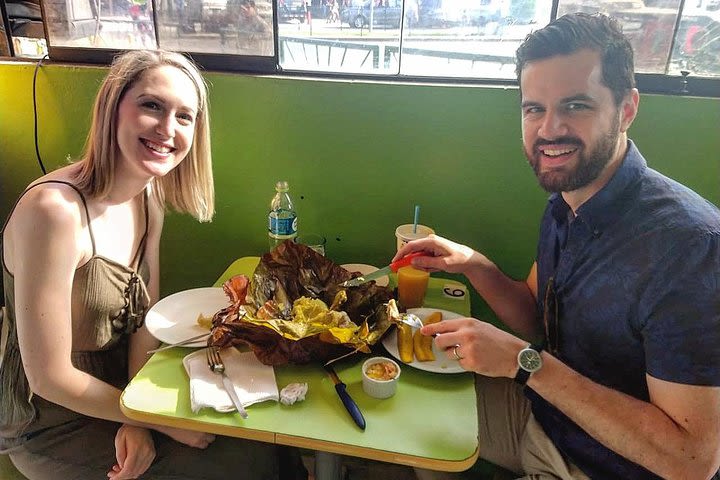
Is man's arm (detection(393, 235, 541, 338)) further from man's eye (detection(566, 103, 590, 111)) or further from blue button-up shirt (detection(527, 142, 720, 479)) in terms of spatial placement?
man's eye (detection(566, 103, 590, 111))

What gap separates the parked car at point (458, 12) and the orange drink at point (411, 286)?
769mm

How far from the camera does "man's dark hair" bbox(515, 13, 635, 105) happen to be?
101 centimetres

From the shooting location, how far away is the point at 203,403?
3.06 feet

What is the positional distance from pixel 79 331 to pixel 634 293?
1.19 meters

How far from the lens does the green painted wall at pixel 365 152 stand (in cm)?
144

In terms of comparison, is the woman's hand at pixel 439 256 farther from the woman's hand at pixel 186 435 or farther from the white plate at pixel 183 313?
the woman's hand at pixel 186 435

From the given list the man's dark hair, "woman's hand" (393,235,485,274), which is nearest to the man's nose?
the man's dark hair

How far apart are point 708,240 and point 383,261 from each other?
97 cm

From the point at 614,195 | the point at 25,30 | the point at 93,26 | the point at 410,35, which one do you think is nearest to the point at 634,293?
the point at 614,195

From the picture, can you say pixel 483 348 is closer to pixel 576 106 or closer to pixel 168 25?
pixel 576 106

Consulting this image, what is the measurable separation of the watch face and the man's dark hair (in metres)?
0.53

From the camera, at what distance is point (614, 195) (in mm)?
1017

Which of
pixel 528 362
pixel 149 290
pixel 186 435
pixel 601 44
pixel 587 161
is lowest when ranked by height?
pixel 186 435

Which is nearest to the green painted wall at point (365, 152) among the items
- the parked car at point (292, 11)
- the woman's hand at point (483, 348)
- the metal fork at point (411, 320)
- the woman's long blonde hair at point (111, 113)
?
the parked car at point (292, 11)
